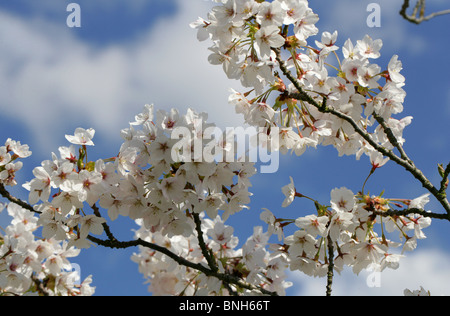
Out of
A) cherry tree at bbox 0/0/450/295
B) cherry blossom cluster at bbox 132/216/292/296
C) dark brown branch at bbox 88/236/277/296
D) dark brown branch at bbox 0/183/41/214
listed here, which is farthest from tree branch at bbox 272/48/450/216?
dark brown branch at bbox 0/183/41/214

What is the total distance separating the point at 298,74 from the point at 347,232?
4.22 ft

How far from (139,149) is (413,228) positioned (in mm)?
2212

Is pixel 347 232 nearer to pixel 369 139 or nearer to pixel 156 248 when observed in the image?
pixel 369 139

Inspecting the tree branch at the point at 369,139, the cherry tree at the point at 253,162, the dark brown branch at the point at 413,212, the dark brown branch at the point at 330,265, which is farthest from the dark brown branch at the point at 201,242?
the dark brown branch at the point at 413,212

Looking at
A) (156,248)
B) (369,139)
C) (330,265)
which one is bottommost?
(330,265)

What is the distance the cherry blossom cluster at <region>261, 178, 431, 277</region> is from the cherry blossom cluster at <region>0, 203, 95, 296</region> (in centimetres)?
210

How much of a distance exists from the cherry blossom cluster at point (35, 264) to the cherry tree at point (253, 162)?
0.14 m

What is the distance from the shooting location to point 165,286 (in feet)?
19.0

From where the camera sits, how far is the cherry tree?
3.08 metres

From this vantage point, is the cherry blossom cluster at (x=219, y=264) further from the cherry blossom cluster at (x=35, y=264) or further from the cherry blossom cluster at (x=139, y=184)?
the cherry blossom cluster at (x=35, y=264)

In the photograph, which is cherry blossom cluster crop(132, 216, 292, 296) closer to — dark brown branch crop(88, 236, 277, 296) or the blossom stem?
dark brown branch crop(88, 236, 277, 296)

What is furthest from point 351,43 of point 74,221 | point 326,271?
point 74,221

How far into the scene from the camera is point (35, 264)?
4469 mm

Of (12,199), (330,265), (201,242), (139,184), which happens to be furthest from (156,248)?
(330,265)
